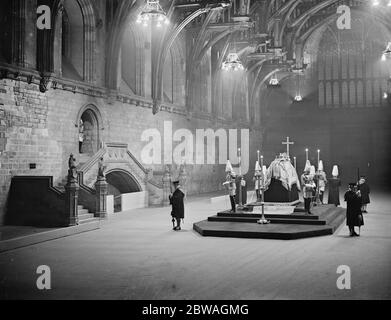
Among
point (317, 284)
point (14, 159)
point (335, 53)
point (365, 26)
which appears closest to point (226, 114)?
point (335, 53)

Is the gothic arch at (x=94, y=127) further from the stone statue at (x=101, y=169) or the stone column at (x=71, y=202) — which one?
the stone column at (x=71, y=202)

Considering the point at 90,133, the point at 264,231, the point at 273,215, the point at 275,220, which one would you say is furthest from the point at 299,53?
the point at 264,231

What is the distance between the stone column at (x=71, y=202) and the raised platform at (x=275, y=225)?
3440mm

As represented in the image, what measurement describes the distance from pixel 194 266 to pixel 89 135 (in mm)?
11231

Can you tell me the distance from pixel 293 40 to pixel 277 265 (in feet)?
83.3

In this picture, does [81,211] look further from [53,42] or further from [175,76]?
[175,76]

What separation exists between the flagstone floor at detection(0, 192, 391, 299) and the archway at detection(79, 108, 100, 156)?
611cm

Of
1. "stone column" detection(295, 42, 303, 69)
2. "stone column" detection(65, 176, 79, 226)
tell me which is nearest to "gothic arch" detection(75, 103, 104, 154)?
"stone column" detection(65, 176, 79, 226)

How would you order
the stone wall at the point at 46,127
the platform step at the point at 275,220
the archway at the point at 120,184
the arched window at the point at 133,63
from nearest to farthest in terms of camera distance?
the platform step at the point at 275,220, the stone wall at the point at 46,127, the archway at the point at 120,184, the arched window at the point at 133,63

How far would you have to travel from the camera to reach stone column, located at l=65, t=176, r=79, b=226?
13406 mm

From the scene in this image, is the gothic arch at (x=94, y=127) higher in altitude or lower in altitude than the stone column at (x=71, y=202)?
higher

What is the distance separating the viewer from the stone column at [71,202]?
13406 millimetres

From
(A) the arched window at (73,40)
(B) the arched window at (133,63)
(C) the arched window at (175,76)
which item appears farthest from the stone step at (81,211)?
(C) the arched window at (175,76)
